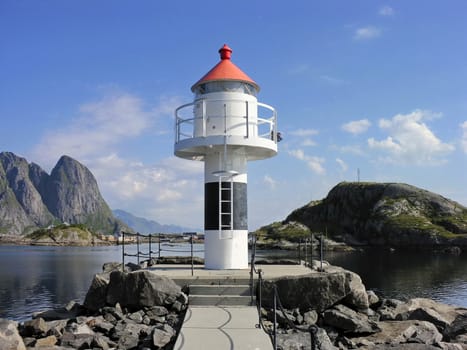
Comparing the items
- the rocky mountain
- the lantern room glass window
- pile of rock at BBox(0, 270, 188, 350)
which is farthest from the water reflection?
the rocky mountain

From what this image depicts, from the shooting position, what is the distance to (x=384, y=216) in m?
105

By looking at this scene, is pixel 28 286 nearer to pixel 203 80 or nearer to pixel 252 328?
pixel 203 80

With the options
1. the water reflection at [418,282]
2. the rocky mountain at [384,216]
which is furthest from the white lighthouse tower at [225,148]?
the rocky mountain at [384,216]

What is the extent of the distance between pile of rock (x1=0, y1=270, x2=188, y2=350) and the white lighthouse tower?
3.32 m

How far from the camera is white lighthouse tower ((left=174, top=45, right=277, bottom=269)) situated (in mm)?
17125

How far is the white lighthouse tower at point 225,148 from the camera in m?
A: 17.1

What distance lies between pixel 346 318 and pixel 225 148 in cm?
664

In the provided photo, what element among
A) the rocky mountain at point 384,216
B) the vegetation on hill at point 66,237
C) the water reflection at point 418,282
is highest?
the rocky mountain at point 384,216

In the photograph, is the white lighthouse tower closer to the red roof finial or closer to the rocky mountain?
the red roof finial

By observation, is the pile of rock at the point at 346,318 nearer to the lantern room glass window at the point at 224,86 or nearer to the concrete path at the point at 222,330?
the concrete path at the point at 222,330

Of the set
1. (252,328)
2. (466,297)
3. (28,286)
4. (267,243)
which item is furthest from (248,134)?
(267,243)

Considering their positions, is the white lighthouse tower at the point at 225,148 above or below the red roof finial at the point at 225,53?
below

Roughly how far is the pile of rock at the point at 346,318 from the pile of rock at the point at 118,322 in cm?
270

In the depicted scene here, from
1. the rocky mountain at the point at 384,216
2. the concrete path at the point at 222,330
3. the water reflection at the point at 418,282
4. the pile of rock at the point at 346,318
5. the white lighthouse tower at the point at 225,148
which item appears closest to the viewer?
the concrete path at the point at 222,330
